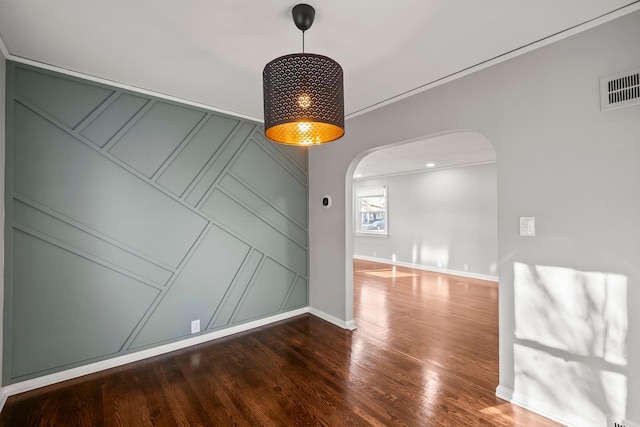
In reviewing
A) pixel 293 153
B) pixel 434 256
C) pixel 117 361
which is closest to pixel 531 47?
pixel 293 153

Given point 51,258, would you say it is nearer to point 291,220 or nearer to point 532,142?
point 291,220

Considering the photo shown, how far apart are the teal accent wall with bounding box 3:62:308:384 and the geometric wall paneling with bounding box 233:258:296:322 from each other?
2cm

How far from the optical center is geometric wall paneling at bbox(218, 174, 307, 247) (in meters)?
3.24

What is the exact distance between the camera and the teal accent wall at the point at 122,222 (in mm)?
2193

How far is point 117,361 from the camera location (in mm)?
2559

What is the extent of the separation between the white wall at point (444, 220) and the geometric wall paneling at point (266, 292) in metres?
4.37

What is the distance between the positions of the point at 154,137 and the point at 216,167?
64 cm

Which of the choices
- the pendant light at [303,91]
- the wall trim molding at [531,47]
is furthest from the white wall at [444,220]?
the pendant light at [303,91]

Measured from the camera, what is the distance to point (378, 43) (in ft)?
6.59

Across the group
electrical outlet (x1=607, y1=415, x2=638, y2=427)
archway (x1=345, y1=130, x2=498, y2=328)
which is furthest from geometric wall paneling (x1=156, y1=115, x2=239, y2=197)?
electrical outlet (x1=607, y1=415, x2=638, y2=427)

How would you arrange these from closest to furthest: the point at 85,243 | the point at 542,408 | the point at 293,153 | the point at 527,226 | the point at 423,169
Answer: the point at 542,408 < the point at 527,226 < the point at 85,243 < the point at 293,153 < the point at 423,169

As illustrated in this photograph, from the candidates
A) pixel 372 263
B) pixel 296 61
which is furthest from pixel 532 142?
pixel 372 263

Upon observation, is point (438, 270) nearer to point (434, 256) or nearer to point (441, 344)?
point (434, 256)

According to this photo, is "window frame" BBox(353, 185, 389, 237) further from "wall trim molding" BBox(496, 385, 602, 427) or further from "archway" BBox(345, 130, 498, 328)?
"wall trim molding" BBox(496, 385, 602, 427)
